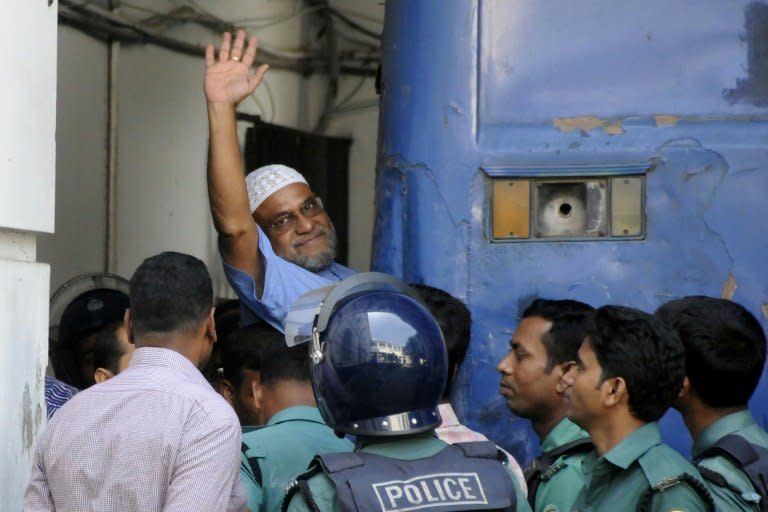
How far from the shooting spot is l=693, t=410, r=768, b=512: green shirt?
296cm

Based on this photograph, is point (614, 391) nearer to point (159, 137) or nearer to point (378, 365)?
point (378, 365)

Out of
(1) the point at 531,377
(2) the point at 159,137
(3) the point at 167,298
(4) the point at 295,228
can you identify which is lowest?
(1) the point at 531,377

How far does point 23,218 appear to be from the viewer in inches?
138

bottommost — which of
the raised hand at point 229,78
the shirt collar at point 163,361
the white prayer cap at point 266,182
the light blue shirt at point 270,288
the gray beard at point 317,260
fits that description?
the shirt collar at point 163,361

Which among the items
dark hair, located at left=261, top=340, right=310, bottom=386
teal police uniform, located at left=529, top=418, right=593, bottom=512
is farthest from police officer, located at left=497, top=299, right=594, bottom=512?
dark hair, located at left=261, top=340, right=310, bottom=386

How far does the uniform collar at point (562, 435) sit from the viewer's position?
3525mm

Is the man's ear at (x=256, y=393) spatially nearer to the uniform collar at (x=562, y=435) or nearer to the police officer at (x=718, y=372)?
the uniform collar at (x=562, y=435)

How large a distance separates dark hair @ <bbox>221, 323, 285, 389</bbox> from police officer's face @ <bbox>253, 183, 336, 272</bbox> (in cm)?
79

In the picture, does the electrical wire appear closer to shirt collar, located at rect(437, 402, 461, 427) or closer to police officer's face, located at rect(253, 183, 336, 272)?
police officer's face, located at rect(253, 183, 336, 272)

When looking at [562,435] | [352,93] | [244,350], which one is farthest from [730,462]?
[352,93]

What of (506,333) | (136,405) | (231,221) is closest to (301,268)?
(231,221)

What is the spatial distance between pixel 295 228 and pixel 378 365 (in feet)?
7.88

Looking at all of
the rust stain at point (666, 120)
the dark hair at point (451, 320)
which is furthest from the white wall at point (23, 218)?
the rust stain at point (666, 120)

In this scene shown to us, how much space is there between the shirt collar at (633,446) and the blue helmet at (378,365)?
484 mm
